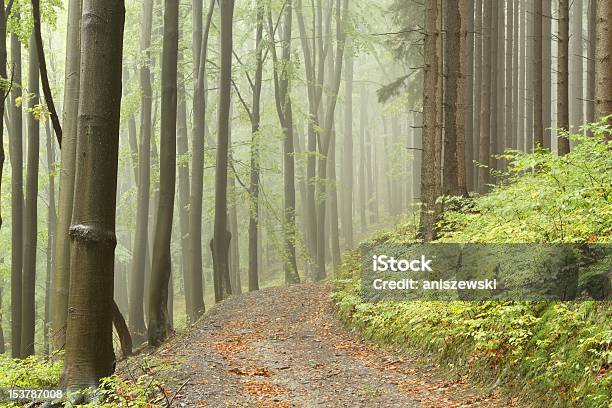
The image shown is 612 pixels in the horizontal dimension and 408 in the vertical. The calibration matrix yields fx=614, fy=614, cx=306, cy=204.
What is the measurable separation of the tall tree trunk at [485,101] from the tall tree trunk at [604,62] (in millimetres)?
6360

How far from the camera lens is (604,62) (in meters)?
11.2

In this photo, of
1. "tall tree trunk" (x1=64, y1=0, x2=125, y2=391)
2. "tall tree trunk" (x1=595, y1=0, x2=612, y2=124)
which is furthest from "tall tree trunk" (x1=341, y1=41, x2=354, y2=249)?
"tall tree trunk" (x1=64, y1=0, x2=125, y2=391)

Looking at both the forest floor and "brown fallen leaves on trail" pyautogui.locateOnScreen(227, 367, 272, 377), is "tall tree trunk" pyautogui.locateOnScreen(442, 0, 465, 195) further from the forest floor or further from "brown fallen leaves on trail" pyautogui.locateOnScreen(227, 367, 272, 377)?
"brown fallen leaves on trail" pyautogui.locateOnScreen(227, 367, 272, 377)

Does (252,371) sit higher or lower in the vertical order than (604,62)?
lower

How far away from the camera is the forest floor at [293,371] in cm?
743

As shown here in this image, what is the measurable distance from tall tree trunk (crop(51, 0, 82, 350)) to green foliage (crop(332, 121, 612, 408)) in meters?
5.34

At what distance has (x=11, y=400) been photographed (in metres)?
7.73

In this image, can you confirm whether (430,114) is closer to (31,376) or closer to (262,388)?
(262,388)

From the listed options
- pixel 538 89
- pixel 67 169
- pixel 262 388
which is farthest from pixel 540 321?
pixel 538 89

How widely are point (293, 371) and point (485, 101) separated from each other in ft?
39.8

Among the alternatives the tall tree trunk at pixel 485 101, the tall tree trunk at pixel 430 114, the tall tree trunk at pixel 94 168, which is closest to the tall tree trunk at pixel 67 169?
the tall tree trunk at pixel 94 168

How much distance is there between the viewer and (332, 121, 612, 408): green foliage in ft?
19.2

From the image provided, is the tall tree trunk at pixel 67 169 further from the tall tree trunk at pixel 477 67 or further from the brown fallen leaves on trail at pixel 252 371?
the tall tree trunk at pixel 477 67

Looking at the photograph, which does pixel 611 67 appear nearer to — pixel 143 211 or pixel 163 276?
pixel 163 276
